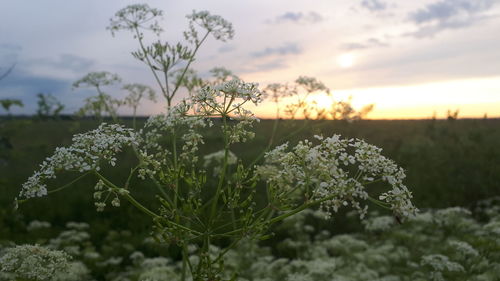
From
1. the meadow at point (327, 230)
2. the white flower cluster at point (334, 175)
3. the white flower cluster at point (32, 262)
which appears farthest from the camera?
the meadow at point (327, 230)

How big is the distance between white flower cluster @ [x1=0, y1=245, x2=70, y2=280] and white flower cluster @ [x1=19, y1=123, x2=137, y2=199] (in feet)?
3.74

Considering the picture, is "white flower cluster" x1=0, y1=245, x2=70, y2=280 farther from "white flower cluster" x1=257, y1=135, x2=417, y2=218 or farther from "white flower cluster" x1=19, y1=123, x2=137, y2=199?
"white flower cluster" x1=257, y1=135, x2=417, y2=218

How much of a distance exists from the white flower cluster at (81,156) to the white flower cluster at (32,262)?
44.9 inches

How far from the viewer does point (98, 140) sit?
11.4 feet

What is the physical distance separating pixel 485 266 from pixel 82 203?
1174 cm

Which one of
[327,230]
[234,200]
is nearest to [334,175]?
[234,200]

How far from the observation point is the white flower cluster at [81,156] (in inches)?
132

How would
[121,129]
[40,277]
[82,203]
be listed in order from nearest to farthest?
1. [121,129]
2. [40,277]
3. [82,203]

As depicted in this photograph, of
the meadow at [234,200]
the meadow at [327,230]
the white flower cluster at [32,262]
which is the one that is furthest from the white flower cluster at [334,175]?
the white flower cluster at [32,262]

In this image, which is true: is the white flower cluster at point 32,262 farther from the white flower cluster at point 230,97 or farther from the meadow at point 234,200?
the white flower cluster at point 230,97

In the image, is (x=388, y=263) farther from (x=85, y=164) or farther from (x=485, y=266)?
(x=85, y=164)

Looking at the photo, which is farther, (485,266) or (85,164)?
(485,266)

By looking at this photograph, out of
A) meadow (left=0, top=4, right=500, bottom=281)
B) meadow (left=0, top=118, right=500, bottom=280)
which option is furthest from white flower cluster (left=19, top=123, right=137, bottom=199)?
meadow (left=0, top=118, right=500, bottom=280)

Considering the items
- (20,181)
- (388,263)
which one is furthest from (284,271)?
(20,181)
